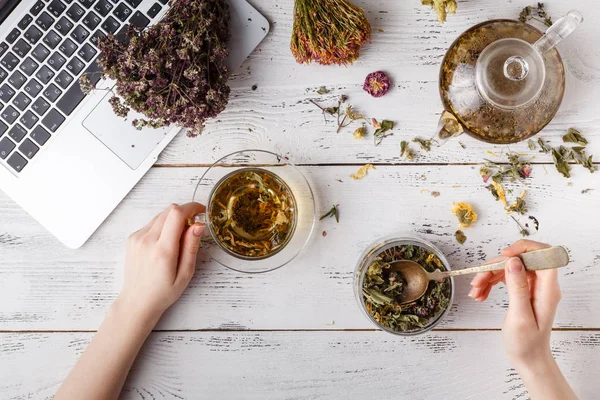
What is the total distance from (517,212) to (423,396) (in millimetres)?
427

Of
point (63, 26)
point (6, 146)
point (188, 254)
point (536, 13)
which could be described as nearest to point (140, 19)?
point (63, 26)

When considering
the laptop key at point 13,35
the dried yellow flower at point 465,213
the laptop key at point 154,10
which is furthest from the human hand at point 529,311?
the laptop key at point 13,35

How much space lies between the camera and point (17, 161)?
999 millimetres

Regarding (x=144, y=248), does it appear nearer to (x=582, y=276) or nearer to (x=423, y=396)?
(x=423, y=396)

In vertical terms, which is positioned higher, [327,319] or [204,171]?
[204,171]

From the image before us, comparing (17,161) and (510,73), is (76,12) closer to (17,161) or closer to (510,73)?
(17,161)

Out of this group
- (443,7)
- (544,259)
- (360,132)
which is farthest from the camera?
(360,132)

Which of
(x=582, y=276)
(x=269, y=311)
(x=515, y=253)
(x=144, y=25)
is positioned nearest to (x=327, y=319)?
(x=269, y=311)

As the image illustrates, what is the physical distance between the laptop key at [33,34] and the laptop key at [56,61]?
0.05m

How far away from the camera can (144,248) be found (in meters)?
1.01

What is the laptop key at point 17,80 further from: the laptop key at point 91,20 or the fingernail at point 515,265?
the fingernail at point 515,265

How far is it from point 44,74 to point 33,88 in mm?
34

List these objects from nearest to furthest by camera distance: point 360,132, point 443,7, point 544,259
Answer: point 544,259
point 443,7
point 360,132

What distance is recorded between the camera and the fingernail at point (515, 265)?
0.86 m
